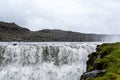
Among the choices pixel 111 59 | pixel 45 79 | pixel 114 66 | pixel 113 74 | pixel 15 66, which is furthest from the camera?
pixel 15 66

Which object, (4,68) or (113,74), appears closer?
(113,74)

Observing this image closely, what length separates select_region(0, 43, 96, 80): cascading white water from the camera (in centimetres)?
5734

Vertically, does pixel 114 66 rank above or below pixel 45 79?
above

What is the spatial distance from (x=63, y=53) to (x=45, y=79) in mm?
7370

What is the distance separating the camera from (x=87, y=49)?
63500mm

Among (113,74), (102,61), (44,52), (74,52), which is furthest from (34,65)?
(113,74)

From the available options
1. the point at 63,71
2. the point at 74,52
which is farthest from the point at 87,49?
the point at 63,71

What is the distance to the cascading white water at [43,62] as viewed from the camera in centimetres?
5734

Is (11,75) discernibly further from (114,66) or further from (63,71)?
(114,66)

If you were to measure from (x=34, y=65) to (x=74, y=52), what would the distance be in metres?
7.55

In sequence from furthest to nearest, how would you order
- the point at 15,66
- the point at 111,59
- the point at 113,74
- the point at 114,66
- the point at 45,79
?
the point at 15,66
the point at 45,79
the point at 111,59
the point at 114,66
the point at 113,74

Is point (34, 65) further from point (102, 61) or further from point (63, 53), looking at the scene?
point (102, 61)

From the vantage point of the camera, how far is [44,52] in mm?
62125

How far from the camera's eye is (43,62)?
6066 centimetres
